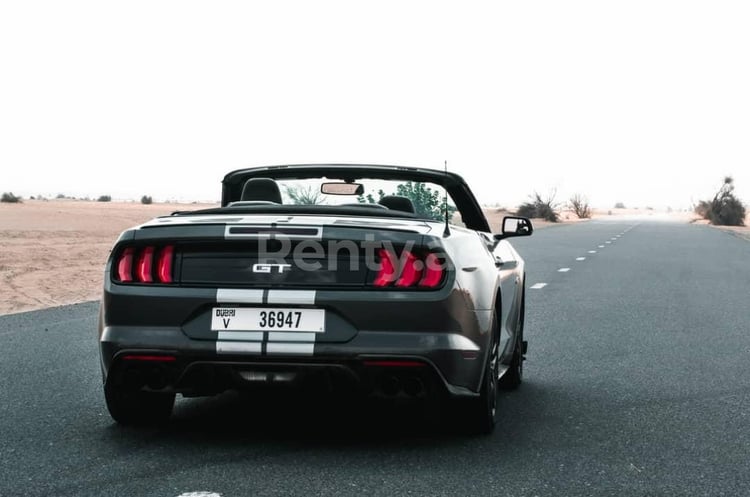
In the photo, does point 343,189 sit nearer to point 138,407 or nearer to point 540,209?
point 138,407

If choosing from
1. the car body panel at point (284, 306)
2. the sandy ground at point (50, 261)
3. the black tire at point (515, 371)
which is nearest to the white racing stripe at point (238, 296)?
the car body panel at point (284, 306)

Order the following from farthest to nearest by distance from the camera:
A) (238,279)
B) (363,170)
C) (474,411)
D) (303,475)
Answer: (363,170) < (474,411) < (238,279) < (303,475)

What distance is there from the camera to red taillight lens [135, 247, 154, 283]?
5.20 m

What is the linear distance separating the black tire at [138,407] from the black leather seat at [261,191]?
1240 mm

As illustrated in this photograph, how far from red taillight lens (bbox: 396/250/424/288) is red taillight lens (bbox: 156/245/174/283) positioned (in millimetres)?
1051

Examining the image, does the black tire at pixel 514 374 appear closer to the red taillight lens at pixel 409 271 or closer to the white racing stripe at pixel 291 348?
the red taillight lens at pixel 409 271

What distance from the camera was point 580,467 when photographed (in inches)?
197

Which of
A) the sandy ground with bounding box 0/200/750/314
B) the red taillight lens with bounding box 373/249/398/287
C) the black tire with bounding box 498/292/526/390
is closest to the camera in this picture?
the red taillight lens with bounding box 373/249/398/287

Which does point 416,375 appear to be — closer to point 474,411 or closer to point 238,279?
point 474,411

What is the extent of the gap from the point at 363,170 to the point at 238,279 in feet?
6.03

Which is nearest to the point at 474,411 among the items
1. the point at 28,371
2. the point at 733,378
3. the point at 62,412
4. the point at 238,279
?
the point at 238,279

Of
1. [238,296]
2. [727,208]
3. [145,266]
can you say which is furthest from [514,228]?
[727,208]

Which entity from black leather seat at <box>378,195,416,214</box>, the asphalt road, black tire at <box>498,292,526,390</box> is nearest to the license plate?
the asphalt road

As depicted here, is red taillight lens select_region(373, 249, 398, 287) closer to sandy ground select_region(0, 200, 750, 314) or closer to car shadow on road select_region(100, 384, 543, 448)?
car shadow on road select_region(100, 384, 543, 448)
